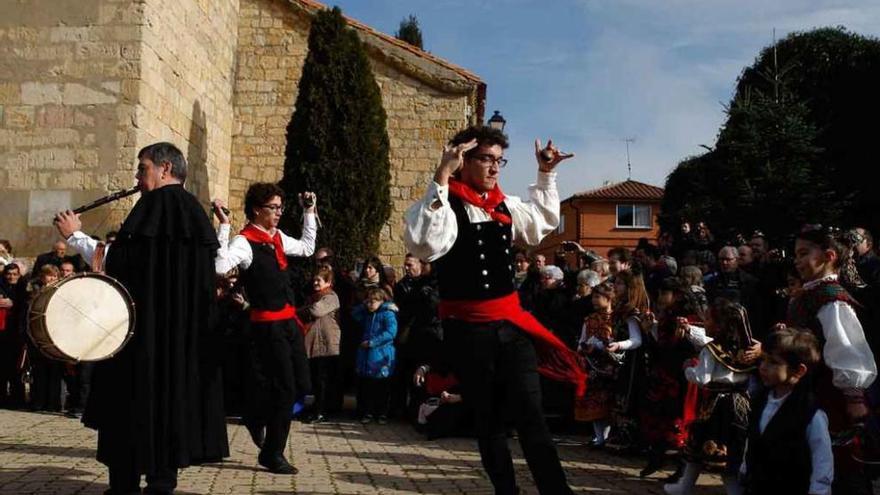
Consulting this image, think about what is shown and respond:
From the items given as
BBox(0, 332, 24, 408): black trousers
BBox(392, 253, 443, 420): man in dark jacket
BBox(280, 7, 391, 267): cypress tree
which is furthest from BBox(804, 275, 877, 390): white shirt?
BBox(280, 7, 391, 267): cypress tree

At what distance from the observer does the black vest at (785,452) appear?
13.4ft

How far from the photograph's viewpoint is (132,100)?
12805mm

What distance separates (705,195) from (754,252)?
8.70 metres

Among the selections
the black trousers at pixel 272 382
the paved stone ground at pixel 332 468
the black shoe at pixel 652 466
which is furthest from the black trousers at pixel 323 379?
the black shoe at pixel 652 466

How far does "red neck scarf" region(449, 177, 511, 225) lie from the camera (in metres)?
4.48

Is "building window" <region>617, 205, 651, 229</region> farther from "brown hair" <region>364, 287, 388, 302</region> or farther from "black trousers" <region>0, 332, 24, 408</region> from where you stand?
"black trousers" <region>0, 332, 24, 408</region>

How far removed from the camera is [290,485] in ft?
19.3

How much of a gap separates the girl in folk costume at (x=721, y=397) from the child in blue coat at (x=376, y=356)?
4709mm

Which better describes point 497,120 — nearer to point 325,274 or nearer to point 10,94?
point 325,274

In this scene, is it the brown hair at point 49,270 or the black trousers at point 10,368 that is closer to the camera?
the brown hair at point 49,270

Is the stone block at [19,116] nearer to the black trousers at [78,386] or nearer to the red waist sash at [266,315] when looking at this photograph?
the black trousers at [78,386]

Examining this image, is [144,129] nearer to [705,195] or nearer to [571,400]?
[571,400]

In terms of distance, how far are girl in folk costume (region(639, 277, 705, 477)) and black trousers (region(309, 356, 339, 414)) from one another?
4435 mm

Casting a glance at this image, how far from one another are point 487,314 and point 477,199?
0.58 m
